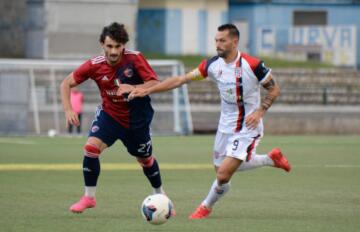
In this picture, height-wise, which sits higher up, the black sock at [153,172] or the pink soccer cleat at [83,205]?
the black sock at [153,172]

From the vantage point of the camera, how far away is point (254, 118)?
1259 cm

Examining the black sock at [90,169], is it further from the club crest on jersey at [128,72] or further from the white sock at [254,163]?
the white sock at [254,163]

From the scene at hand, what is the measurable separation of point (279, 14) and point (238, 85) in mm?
41973

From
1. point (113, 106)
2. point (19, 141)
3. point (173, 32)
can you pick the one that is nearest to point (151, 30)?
point (173, 32)

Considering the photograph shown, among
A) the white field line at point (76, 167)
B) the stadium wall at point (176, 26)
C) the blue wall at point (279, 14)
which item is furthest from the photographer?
the blue wall at point (279, 14)

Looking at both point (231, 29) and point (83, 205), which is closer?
point (83, 205)

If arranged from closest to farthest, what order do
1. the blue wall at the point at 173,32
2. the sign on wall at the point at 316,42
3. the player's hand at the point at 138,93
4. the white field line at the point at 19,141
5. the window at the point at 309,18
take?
the player's hand at the point at 138,93 < the white field line at the point at 19,141 < the blue wall at the point at 173,32 < the sign on wall at the point at 316,42 < the window at the point at 309,18

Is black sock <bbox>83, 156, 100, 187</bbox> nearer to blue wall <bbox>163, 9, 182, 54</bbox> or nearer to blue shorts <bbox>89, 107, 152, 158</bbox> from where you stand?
blue shorts <bbox>89, 107, 152, 158</bbox>

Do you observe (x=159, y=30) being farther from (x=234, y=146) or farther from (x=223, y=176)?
(x=223, y=176)

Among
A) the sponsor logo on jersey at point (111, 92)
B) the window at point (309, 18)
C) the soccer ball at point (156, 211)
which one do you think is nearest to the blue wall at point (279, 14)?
the window at point (309, 18)

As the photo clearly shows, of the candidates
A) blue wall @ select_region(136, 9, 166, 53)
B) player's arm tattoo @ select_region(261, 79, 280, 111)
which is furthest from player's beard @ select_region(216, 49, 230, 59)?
blue wall @ select_region(136, 9, 166, 53)

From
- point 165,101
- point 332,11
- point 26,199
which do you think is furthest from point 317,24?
point 26,199

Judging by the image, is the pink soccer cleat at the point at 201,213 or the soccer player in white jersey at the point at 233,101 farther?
the soccer player in white jersey at the point at 233,101

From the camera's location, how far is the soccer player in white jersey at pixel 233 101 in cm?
1261
